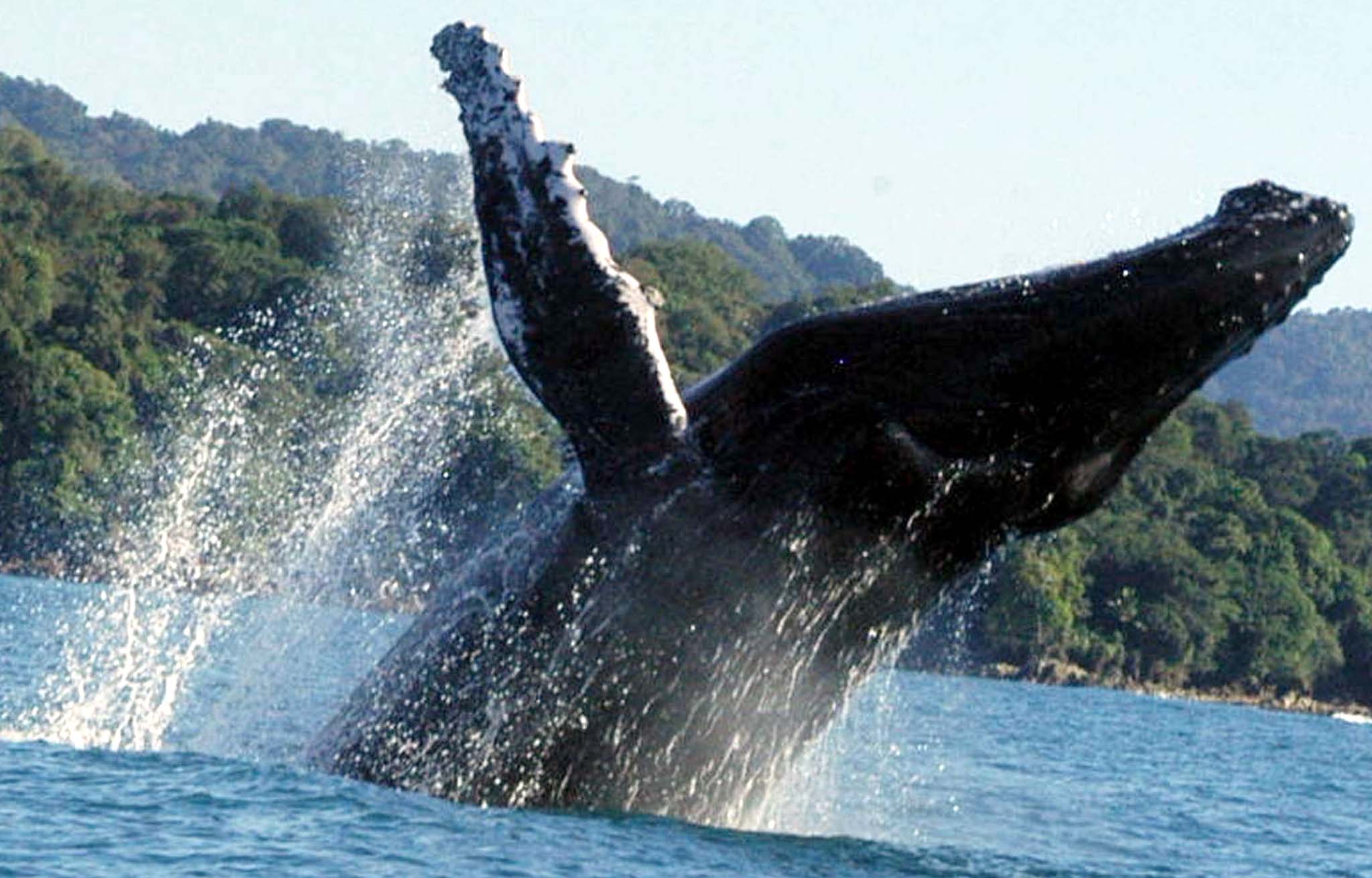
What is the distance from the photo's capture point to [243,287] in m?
72.8

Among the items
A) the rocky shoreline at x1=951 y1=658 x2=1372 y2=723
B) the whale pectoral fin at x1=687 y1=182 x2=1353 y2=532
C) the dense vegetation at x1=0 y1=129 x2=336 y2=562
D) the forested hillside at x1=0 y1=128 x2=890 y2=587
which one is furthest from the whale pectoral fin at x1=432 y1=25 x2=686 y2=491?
the rocky shoreline at x1=951 y1=658 x2=1372 y2=723

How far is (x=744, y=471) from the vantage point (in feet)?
28.1

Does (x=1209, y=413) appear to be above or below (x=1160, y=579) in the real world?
above

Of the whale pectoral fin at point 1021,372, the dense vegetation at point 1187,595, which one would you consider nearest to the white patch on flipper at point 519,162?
the whale pectoral fin at point 1021,372

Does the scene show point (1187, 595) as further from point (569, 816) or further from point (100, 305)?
point (569, 816)

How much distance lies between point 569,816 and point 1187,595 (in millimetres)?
73240

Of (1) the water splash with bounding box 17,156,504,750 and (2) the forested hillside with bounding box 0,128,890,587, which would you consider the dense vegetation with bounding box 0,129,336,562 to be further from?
(1) the water splash with bounding box 17,156,504,750

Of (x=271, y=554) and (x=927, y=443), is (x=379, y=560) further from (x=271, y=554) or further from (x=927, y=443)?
(x=927, y=443)

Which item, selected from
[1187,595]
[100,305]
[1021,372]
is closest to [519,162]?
[1021,372]

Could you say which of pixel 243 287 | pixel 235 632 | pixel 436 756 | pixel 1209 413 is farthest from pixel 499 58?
pixel 1209 413

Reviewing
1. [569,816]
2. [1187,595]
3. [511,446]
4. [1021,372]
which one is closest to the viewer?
[1021,372]

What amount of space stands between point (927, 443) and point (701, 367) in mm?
68807

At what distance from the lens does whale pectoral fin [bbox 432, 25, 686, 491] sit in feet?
27.2

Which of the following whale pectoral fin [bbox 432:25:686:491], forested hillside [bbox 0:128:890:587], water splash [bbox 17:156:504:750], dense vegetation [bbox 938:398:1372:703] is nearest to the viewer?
whale pectoral fin [bbox 432:25:686:491]
